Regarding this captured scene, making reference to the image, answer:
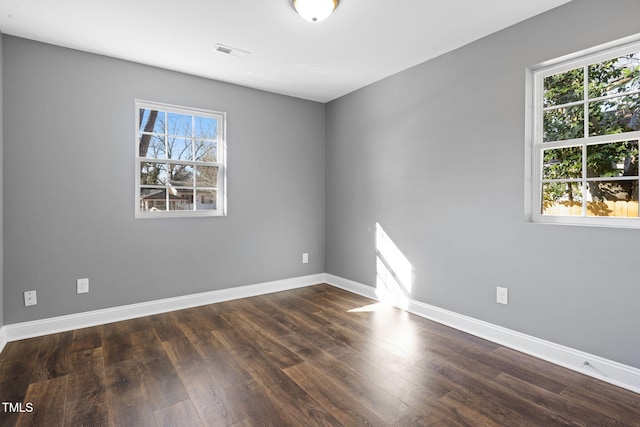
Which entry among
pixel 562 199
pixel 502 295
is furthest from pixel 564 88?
pixel 502 295

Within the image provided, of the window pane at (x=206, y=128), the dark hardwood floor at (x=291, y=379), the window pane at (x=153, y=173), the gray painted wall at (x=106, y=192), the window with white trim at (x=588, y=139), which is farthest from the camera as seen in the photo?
the window pane at (x=206, y=128)

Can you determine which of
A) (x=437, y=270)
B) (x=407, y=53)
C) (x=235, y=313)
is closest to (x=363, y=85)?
(x=407, y=53)

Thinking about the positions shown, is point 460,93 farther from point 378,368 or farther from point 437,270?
point 378,368

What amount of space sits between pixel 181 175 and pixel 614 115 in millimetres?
3836

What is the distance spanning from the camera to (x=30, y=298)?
285 centimetres

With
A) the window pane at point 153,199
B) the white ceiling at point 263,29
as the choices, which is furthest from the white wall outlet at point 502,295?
the window pane at point 153,199

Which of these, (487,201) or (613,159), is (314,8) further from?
(613,159)

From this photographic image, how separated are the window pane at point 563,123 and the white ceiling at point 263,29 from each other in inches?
29.5

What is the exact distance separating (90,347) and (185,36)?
269 cm

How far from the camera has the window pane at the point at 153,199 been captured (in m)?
3.41

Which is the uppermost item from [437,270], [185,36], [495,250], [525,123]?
[185,36]

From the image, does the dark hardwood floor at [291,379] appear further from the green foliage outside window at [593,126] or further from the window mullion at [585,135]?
the green foliage outside window at [593,126]

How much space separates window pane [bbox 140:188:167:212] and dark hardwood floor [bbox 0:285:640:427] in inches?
45.5

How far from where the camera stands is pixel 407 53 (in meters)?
3.13
